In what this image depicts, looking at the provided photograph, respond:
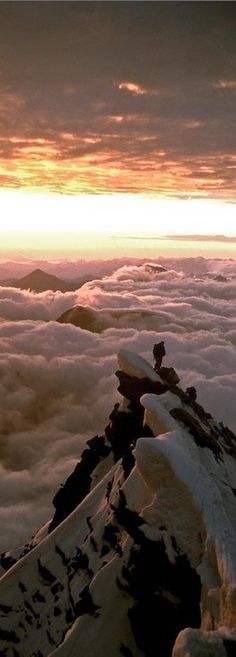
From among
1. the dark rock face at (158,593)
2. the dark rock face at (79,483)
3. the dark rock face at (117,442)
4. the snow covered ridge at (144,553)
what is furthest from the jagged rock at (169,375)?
the dark rock face at (158,593)

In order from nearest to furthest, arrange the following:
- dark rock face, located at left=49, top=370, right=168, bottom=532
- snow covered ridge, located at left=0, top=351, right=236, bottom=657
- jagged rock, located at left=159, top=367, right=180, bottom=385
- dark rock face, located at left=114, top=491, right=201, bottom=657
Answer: snow covered ridge, located at left=0, top=351, right=236, bottom=657 → dark rock face, located at left=114, top=491, right=201, bottom=657 → dark rock face, located at left=49, top=370, right=168, bottom=532 → jagged rock, located at left=159, top=367, right=180, bottom=385

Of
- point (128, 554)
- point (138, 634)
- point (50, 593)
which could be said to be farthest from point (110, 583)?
point (50, 593)

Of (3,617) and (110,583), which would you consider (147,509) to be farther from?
(3,617)

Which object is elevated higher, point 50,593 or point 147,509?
point 147,509

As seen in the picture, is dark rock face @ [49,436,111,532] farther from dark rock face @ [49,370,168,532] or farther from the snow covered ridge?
the snow covered ridge

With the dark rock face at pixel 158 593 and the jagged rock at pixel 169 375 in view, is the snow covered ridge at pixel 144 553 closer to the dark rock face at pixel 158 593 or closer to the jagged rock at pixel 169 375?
the dark rock face at pixel 158 593

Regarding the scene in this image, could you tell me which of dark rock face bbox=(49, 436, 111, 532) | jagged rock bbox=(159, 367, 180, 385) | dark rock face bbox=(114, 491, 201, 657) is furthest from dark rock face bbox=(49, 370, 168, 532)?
dark rock face bbox=(114, 491, 201, 657)

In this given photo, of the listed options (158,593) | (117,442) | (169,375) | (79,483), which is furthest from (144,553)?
(79,483)

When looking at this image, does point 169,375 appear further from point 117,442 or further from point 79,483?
point 79,483
